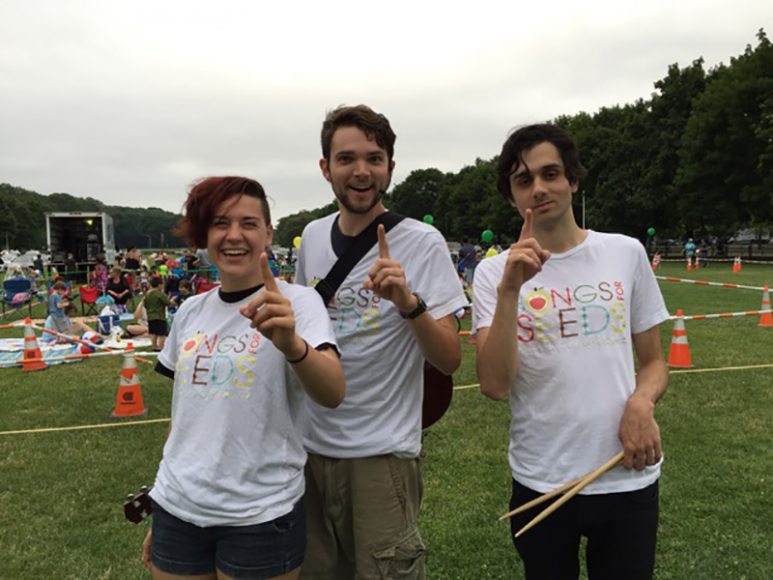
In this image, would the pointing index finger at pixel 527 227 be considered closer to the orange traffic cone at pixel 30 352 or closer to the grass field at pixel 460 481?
the grass field at pixel 460 481

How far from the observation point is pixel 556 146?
6.38ft

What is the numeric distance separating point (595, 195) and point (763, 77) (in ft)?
48.6

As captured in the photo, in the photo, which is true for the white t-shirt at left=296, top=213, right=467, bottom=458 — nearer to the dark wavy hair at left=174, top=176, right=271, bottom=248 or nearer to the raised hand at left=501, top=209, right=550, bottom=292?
the raised hand at left=501, top=209, right=550, bottom=292

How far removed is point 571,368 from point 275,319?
0.97 meters

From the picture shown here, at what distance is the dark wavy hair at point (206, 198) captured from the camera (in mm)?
1838

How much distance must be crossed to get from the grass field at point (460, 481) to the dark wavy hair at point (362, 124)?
262cm

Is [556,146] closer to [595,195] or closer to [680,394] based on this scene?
[680,394]

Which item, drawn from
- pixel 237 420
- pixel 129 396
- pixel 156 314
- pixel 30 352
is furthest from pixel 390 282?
pixel 156 314

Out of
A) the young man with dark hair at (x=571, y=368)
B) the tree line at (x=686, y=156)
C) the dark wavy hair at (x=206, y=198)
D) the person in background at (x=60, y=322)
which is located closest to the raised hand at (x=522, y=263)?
the young man with dark hair at (x=571, y=368)

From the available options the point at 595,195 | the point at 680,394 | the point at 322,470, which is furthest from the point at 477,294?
the point at 595,195

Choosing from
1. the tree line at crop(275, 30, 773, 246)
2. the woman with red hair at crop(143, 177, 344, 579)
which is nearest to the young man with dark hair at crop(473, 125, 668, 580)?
the woman with red hair at crop(143, 177, 344, 579)

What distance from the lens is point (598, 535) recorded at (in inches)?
74.0

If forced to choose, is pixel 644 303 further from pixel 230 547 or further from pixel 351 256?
pixel 230 547

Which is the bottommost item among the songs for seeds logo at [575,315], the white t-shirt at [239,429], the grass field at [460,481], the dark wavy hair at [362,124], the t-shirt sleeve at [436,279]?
the grass field at [460,481]
